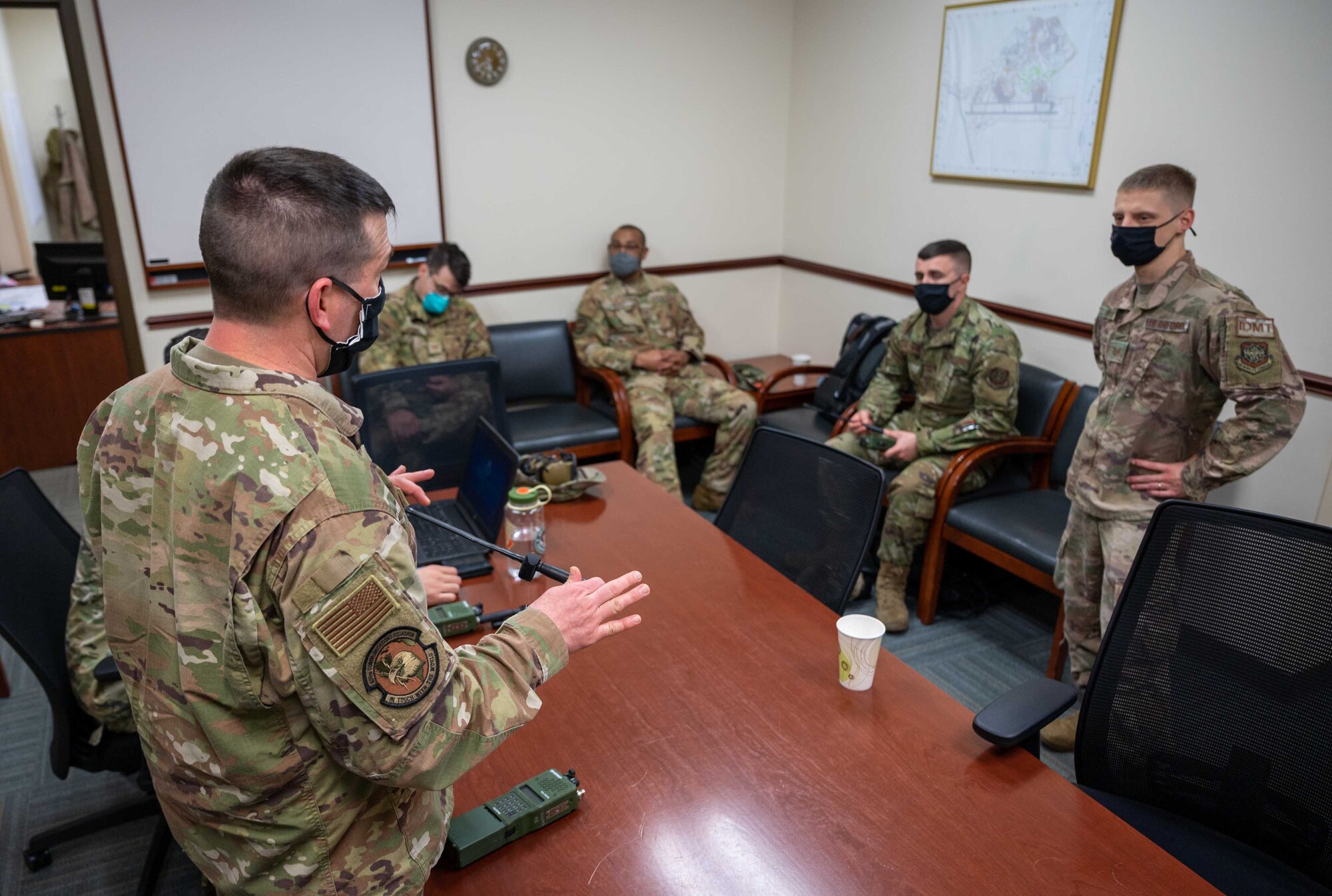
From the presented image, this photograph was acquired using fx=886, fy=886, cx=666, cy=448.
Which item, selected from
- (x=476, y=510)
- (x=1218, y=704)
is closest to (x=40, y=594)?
(x=476, y=510)

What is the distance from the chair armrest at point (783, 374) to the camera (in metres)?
4.16

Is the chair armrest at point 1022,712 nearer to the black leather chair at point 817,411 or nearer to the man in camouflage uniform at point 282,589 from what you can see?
the man in camouflage uniform at point 282,589

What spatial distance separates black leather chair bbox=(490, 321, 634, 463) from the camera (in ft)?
12.7

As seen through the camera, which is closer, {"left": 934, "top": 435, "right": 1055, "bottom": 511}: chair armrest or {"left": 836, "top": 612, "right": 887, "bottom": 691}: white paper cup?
{"left": 836, "top": 612, "right": 887, "bottom": 691}: white paper cup

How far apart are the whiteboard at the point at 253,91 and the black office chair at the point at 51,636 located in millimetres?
1777

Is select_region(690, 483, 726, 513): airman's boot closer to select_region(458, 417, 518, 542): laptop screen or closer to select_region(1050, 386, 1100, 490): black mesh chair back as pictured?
select_region(1050, 386, 1100, 490): black mesh chair back

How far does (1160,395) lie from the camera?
2.29 metres

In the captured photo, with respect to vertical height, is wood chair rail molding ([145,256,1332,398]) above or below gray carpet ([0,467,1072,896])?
above

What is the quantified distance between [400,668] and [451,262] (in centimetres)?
298

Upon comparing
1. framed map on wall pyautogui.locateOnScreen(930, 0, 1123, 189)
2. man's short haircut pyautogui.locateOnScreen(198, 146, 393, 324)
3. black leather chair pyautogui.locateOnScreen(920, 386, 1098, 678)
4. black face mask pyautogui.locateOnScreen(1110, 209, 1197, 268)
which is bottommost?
black leather chair pyautogui.locateOnScreen(920, 386, 1098, 678)

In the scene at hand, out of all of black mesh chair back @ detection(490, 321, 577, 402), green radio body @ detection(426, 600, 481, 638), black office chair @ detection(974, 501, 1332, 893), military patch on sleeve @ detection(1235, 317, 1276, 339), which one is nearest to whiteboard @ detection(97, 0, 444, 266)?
black mesh chair back @ detection(490, 321, 577, 402)

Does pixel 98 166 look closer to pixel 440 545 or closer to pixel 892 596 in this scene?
pixel 440 545

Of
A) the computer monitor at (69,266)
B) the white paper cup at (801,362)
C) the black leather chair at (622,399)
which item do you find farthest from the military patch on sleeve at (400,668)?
the computer monitor at (69,266)

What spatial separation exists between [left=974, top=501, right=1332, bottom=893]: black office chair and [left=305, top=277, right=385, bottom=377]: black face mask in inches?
41.0
